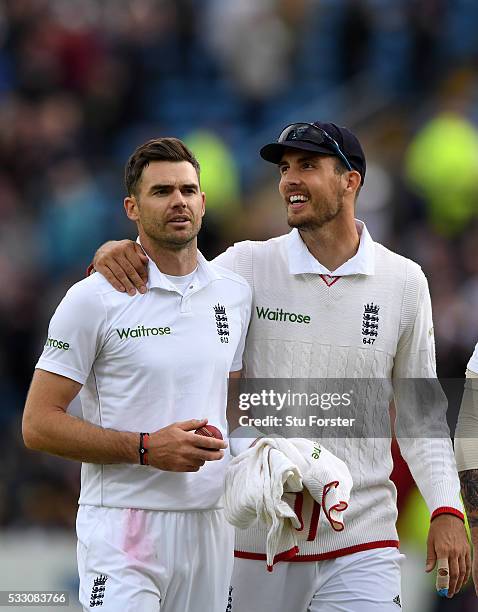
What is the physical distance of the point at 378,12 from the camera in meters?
10.6

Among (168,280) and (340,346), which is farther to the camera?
(340,346)

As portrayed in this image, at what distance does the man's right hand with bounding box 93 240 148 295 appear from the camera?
436 centimetres

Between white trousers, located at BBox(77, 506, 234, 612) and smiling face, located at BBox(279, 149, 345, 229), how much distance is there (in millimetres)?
1145

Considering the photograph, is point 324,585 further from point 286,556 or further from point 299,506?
point 299,506

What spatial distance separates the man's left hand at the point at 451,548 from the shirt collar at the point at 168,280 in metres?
1.19

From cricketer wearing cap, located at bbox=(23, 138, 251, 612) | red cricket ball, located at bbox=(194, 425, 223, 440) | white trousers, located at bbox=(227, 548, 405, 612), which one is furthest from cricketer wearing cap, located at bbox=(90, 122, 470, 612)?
red cricket ball, located at bbox=(194, 425, 223, 440)

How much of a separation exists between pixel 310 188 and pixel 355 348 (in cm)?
61

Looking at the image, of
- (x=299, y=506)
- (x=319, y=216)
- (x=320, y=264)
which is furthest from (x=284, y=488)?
(x=319, y=216)

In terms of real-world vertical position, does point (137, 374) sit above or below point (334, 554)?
above

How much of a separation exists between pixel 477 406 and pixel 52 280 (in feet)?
17.8

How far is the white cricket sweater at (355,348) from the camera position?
462 centimetres

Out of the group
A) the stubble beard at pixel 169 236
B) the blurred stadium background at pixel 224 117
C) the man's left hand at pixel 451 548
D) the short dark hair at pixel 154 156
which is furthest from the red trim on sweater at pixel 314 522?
the blurred stadium background at pixel 224 117

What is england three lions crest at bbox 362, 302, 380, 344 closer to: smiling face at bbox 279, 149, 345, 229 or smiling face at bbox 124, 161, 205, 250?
smiling face at bbox 279, 149, 345, 229

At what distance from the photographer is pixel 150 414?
4.24 m
